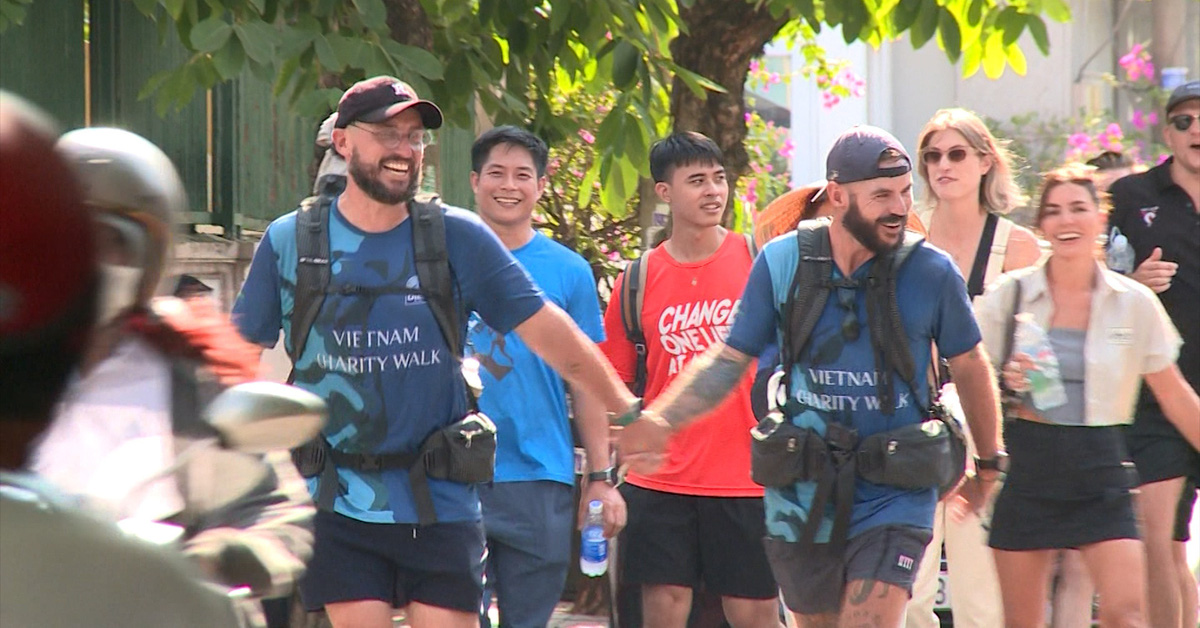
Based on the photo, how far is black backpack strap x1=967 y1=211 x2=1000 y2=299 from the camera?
23.5ft

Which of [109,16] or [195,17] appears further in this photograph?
[109,16]

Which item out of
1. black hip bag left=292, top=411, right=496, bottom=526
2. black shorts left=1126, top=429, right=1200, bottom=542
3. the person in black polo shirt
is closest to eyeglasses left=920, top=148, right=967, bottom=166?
the person in black polo shirt

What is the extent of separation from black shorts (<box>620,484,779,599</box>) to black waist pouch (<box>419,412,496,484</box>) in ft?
6.16

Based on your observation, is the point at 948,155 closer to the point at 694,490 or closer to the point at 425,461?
the point at 694,490

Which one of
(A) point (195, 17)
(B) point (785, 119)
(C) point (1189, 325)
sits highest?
(B) point (785, 119)

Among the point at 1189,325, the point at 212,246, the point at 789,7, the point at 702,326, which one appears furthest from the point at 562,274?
the point at 212,246

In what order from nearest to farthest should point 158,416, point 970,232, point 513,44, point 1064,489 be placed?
point 158,416
point 1064,489
point 970,232
point 513,44

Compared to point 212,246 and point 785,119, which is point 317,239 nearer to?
point 212,246

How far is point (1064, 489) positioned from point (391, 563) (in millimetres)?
2393

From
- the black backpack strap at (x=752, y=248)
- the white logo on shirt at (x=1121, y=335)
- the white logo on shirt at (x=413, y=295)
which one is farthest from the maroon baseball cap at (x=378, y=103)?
the white logo on shirt at (x=1121, y=335)

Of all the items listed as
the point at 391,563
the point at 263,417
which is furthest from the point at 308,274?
the point at 263,417

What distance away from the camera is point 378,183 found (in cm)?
550

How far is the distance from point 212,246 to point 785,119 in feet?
78.1

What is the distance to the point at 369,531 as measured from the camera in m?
5.45
